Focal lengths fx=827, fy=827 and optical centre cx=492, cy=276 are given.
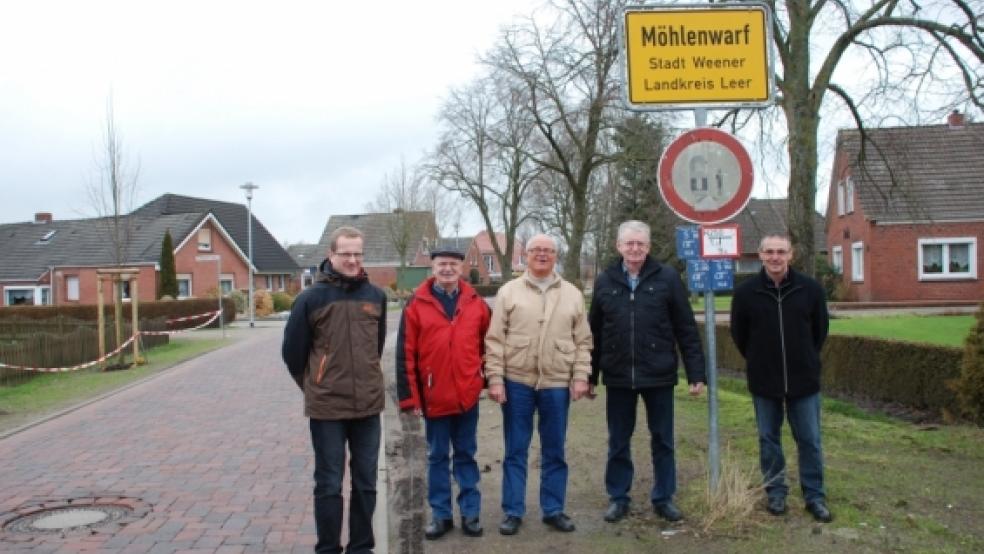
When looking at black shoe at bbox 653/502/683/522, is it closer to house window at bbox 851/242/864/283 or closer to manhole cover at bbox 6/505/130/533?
manhole cover at bbox 6/505/130/533

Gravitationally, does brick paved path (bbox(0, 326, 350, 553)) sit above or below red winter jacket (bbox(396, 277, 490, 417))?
below

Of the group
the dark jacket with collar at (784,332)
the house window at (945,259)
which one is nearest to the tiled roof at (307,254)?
the house window at (945,259)

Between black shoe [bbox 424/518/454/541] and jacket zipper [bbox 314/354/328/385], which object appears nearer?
jacket zipper [bbox 314/354/328/385]

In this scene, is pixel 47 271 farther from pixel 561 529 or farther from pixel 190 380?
pixel 561 529

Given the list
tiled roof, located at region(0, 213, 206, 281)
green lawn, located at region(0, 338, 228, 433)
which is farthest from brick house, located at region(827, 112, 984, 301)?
tiled roof, located at region(0, 213, 206, 281)

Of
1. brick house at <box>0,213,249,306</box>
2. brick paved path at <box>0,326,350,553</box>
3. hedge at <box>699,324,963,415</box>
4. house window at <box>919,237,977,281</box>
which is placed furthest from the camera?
brick house at <box>0,213,249,306</box>

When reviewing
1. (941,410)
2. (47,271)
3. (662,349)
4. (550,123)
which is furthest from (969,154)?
(47,271)

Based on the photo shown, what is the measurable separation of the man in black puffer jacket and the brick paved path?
5.52ft

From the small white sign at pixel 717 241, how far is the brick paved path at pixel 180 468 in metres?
2.80

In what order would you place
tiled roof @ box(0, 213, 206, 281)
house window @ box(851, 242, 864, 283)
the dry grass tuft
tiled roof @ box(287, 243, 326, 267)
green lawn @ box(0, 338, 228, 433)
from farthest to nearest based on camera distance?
tiled roof @ box(287, 243, 326, 267) → tiled roof @ box(0, 213, 206, 281) → house window @ box(851, 242, 864, 283) → green lawn @ box(0, 338, 228, 433) → the dry grass tuft

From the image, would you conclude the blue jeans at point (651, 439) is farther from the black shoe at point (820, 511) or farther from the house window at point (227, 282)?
the house window at point (227, 282)

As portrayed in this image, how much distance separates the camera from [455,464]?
208 inches

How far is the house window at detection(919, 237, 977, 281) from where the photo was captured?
31984 mm

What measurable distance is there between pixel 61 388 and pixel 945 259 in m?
31.1
